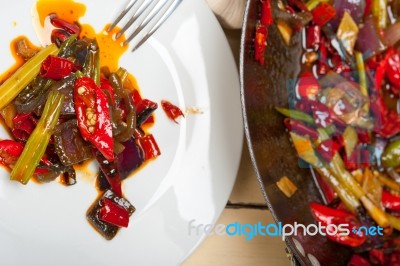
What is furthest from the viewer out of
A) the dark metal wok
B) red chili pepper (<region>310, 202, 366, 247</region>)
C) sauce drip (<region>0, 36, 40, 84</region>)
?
red chili pepper (<region>310, 202, 366, 247</region>)

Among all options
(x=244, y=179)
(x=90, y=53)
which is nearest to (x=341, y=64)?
(x=244, y=179)

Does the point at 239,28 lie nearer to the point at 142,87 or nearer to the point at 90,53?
the point at 142,87

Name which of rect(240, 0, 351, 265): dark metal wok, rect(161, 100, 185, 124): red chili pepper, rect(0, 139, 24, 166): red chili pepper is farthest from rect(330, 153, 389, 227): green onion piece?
rect(0, 139, 24, 166): red chili pepper

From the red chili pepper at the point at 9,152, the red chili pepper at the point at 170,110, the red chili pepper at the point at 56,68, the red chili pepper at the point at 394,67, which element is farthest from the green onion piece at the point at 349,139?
the red chili pepper at the point at 9,152

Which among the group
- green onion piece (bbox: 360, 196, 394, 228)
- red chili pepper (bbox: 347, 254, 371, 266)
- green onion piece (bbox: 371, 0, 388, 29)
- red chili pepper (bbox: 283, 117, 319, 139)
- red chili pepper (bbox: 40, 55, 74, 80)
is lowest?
red chili pepper (bbox: 347, 254, 371, 266)

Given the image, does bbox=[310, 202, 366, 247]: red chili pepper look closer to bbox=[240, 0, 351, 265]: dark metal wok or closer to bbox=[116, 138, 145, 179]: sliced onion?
bbox=[240, 0, 351, 265]: dark metal wok

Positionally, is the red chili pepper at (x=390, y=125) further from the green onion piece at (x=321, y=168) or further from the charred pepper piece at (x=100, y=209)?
the charred pepper piece at (x=100, y=209)
